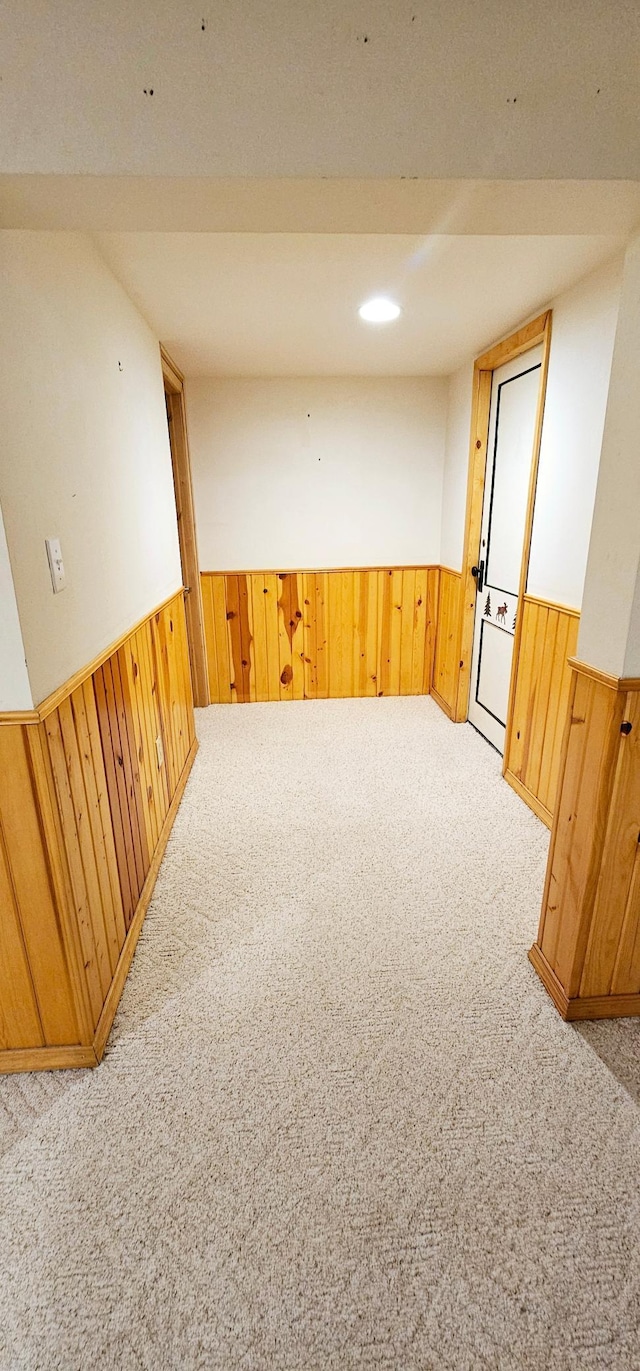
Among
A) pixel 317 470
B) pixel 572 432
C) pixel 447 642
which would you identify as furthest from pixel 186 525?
pixel 572 432

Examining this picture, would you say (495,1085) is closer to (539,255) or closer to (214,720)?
(539,255)

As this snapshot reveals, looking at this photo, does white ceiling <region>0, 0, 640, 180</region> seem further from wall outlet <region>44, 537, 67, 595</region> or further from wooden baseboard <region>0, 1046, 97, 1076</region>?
wooden baseboard <region>0, 1046, 97, 1076</region>

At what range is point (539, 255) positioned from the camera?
6.08 feet

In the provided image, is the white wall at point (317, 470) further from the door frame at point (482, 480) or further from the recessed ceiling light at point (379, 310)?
the recessed ceiling light at point (379, 310)

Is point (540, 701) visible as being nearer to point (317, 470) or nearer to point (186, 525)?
point (317, 470)

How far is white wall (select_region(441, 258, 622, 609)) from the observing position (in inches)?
76.5

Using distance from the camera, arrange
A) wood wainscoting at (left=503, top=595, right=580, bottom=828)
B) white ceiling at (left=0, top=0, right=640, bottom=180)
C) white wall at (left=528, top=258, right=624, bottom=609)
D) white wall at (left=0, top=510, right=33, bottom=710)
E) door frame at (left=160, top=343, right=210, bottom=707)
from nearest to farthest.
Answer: white ceiling at (left=0, top=0, right=640, bottom=180)
white wall at (left=0, top=510, right=33, bottom=710)
white wall at (left=528, top=258, right=624, bottom=609)
wood wainscoting at (left=503, top=595, right=580, bottom=828)
door frame at (left=160, top=343, right=210, bottom=707)

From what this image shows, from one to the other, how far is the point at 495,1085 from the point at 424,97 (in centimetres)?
198

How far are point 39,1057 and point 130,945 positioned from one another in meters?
0.39

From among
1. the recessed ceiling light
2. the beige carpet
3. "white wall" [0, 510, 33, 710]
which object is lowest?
the beige carpet

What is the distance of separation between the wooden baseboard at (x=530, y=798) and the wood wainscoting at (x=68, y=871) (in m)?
1.64

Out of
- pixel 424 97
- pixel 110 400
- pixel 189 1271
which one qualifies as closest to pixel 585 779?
pixel 189 1271

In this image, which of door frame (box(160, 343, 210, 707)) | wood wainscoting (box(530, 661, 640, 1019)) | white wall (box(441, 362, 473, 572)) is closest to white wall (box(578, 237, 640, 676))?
wood wainscoting (box(530, 661, 640, 1019))

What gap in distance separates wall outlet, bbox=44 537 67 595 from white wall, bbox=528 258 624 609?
1724 millimetres
